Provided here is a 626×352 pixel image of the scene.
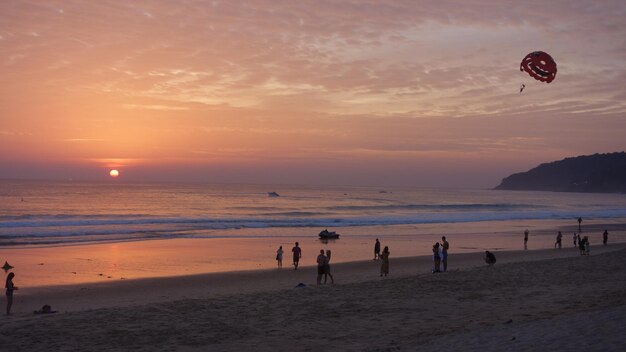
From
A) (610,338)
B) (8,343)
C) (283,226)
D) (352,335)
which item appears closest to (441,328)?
(352,335)

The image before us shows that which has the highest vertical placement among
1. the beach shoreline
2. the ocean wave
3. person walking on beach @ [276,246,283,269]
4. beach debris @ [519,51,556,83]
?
beach debris @ [519,51,556,83]

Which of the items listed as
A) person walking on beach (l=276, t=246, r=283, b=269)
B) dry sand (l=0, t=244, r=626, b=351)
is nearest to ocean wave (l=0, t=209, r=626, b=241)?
person walking on beach (l=276, t=246, r=283, b=269)

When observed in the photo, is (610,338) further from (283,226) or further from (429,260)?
(283,226)

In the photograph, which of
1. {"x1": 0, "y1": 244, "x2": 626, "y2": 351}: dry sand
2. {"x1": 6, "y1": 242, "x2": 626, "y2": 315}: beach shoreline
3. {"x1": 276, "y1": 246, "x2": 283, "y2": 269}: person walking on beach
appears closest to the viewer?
{"x1": 0, "y1": 244, "x2": 626, "y2": 351}: dry sand

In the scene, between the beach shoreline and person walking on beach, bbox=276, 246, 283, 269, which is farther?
person walking on beach, bbox=276, 246, 283, 269

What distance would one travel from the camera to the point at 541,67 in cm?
1872

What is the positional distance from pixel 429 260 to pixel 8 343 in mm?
20064

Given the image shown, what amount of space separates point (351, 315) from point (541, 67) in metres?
10.8

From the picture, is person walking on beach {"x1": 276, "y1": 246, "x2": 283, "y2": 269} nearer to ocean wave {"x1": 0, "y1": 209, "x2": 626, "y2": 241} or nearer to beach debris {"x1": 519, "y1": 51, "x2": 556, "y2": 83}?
beach debris {"x1": 519, "y1": 51, "x2": 556, "y2": 83}

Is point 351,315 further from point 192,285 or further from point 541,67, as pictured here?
point 541,67

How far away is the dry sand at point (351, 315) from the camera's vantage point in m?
10.1

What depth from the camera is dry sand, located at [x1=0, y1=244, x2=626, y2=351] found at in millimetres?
10078

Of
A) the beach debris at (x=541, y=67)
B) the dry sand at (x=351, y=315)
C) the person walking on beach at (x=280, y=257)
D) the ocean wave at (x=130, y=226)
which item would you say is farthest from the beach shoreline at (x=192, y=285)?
the ocean wave at (x=130, y=226)

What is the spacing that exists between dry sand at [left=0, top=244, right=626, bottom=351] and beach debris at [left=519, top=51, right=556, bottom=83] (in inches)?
254
